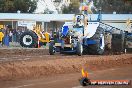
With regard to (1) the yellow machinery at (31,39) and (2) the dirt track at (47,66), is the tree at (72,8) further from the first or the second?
(2) the dirt track at (47,66)

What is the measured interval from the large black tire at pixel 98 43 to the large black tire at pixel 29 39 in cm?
587

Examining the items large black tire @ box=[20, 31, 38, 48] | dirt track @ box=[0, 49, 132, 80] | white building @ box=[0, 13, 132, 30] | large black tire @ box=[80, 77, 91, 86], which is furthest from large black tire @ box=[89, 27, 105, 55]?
white building @ box=[0, 13, 132, 30]

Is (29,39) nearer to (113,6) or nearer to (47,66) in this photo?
(47,66)

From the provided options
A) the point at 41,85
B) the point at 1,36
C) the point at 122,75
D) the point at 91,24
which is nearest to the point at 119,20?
the point at 1,36

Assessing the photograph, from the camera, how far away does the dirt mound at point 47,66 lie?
51.2 ft

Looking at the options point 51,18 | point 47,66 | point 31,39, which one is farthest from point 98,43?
point 51,18

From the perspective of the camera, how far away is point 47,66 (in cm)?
1731

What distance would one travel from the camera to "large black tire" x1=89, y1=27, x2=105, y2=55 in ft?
86.1

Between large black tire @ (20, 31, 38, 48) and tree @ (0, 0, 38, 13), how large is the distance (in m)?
40.8

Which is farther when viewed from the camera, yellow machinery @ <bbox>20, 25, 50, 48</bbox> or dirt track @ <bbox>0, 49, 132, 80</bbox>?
yellow machinery @ <bbox>20, 25, 50, 48</bbox>

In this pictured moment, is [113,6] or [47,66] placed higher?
[113,6]

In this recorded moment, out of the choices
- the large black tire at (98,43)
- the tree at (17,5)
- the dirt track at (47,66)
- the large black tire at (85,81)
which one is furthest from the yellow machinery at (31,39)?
the tree at (17,5)

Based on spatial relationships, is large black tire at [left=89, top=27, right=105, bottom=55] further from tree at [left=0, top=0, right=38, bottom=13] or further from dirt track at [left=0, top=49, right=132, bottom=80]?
tree at [left=0, top=0, right=38, bottom=13]

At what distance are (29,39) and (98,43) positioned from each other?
22.9 feet
